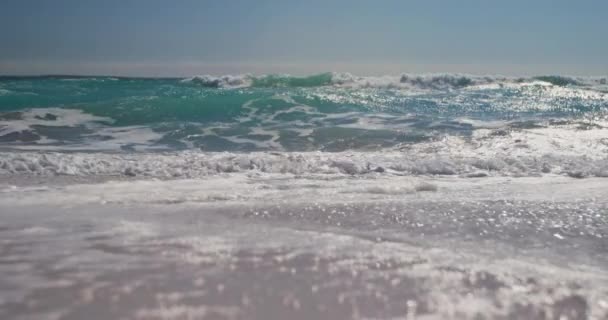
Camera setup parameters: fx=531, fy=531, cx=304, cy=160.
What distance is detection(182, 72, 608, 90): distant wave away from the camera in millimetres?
30562

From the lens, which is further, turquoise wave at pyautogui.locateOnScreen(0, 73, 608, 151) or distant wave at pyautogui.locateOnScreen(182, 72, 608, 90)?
distant wave at pyautogui.locateOnScreen(182, 72, 608, 90)

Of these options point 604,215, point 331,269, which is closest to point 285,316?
point 331,269

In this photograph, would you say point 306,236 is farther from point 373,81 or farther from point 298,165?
point 373,81

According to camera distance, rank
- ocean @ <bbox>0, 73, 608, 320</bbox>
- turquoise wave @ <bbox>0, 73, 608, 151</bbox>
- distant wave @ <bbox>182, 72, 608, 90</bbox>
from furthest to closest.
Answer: distant wave @ <bbox>182, 72, 608, 90</bbox> → turquoise wave @ <bbox>0, 73, 608, 151</bbox> → ocean @ <bbox>0, 73, 608, 320</bbox>

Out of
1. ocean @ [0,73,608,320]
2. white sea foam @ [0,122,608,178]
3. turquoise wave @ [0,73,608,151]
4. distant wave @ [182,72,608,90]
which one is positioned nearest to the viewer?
ocean @ [0,73,608,320]

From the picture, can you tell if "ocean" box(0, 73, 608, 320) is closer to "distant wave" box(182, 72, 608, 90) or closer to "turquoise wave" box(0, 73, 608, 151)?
"turquoise wave" box(0, 73, 608, 151)

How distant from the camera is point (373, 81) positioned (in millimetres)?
31047

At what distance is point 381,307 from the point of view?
2.31 metres

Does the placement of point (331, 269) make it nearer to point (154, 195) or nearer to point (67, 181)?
point (154, 195)

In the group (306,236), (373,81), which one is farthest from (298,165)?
(373,81)

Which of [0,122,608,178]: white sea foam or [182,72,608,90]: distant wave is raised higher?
[182,72,608,90]: distant wave

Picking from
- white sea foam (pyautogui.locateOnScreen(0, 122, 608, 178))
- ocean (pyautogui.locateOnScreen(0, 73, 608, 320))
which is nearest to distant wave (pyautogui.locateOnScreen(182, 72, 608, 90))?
ocean (pyautogui.locateOnScreen(0, 73, 608, 320))

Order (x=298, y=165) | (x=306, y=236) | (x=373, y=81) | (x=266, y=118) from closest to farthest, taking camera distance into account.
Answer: (x=306, y=236)
(x=298, y=165)
(x=266, y=118)
(x=373, y=81)

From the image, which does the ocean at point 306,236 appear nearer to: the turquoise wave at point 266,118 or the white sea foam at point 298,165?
the white sea foam at point 298,165
